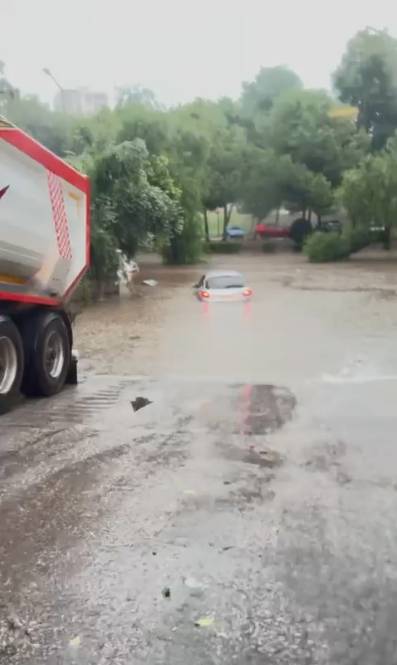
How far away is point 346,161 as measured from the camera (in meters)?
51.3

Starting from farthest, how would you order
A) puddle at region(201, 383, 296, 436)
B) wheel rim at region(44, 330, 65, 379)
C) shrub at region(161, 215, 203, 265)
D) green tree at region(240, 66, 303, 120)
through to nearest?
green tree at region(240, 66, 303, 120)
shrub at region(161, 215, 203, 265)
wheel rim at region(44, 330, 65, 379)
puddle at region(201, 383, 296, 436)

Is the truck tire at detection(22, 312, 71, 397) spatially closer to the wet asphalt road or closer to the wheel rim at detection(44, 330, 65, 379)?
the wheel rim at detection(44, 330, 65, 379)

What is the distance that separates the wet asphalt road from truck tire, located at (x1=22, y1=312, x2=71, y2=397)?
32cm

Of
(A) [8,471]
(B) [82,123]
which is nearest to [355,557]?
(A) [8,471]

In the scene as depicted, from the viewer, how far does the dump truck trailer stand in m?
8.29

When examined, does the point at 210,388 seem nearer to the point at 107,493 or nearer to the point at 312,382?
the point at 312,382

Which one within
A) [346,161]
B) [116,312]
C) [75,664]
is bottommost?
[116,312]

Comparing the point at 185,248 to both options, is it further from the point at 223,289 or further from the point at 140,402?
the point at 140,402

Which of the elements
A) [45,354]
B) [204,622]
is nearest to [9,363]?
[45,354]

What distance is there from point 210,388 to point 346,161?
44.3 meters

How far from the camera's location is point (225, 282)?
79.2 feet

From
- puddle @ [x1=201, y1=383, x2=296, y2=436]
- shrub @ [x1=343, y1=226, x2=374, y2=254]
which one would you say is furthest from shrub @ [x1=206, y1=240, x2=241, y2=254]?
puddle @ [x1=201, y1=383, x2=296, y2=436]

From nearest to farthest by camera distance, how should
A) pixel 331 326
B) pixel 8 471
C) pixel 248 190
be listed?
pixel 8 471 < pixel 331 326 < pixel 248 190

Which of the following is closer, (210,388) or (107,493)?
(107,493)
